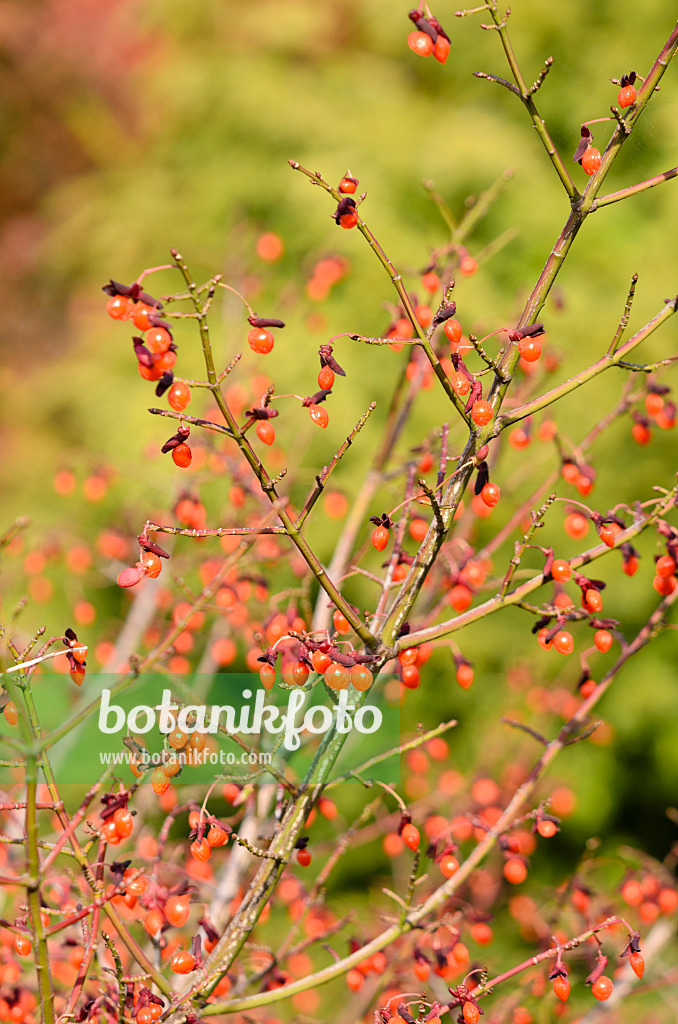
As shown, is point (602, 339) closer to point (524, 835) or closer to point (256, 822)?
point (524, 835)

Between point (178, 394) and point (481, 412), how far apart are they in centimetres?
42

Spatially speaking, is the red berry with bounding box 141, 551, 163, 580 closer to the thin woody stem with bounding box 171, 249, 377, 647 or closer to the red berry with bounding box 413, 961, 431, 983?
the thin woody stem with bounding box 171, 249, 377, 647

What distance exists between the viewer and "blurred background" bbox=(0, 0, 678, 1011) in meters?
4.00

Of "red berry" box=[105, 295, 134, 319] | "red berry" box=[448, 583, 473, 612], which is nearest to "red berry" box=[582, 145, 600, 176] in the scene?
"red berry" box=[105, 295, 134, 319]

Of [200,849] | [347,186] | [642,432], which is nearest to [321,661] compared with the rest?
[200,849]

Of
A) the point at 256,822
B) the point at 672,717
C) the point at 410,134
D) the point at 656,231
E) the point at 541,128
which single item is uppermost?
the point at 410,134

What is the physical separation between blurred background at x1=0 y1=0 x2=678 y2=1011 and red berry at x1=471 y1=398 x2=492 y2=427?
232 cm

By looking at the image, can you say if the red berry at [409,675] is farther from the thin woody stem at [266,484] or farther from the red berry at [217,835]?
the red berry at [217,835]

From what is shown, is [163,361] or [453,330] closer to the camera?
[163,361]

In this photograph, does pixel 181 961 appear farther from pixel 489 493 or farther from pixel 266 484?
pixel 489 493

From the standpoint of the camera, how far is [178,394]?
105 centimetres

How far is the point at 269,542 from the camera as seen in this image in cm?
203

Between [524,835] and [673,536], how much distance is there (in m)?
1.51

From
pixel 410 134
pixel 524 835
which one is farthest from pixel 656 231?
pixel 524 835
